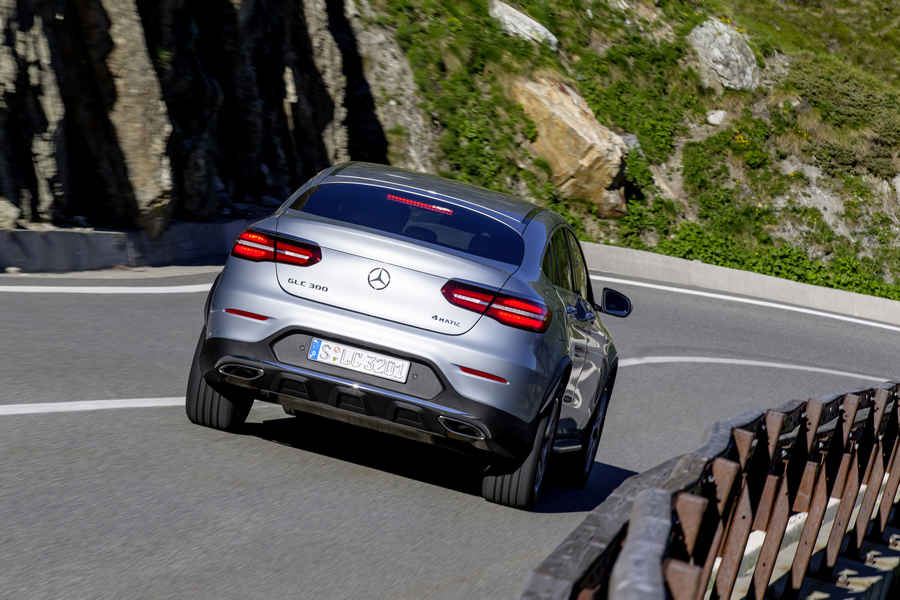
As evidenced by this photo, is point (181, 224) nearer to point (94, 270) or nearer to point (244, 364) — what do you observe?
point (94, 270)

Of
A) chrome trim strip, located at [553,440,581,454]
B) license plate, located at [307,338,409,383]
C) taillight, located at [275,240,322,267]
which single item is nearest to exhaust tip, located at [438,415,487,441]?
license plate, located at [307,338,409,383]

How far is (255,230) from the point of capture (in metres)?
6.14

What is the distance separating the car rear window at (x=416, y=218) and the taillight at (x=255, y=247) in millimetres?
346

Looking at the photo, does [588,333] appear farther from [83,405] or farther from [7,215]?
[7,215]

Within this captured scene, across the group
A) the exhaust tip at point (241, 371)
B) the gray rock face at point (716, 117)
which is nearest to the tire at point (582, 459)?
the exhaust tip at point (241, 371)

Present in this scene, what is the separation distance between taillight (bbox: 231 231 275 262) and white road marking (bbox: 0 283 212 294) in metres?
5.01

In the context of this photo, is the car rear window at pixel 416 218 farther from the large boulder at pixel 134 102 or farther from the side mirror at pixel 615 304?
the large boulder at pixel 134 102

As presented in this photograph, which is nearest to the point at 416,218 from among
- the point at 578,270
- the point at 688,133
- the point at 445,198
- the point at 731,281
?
the point at 445,198

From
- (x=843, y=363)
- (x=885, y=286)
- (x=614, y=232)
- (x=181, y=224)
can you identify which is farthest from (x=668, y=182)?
(x=181, y=224)

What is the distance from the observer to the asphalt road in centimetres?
454

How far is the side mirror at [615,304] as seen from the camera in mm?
8031

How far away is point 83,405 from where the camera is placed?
6.89 meters

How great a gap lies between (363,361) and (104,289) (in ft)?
20.5

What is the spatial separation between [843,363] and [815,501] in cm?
1292
